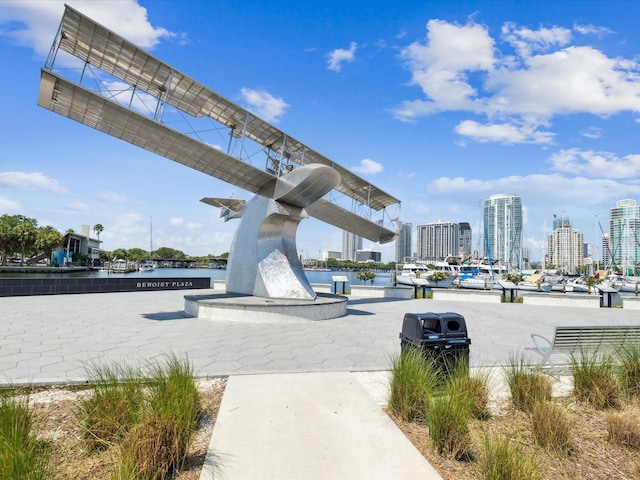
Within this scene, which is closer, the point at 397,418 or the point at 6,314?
the point at 397,418

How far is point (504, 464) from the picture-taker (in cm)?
330

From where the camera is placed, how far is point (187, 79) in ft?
42.0

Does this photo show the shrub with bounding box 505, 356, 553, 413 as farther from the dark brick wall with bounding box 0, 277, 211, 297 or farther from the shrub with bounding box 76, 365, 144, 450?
the dark brick wall with bounding box 0, 277, 211, 297

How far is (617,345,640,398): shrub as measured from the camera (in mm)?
5770

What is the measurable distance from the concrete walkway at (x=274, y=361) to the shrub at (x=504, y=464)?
535 millimetres

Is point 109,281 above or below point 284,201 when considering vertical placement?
below

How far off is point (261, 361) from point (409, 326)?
3249 millimetres

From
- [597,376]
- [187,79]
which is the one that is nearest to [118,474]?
[597,376]

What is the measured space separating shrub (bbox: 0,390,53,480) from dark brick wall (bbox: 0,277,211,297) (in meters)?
19.4

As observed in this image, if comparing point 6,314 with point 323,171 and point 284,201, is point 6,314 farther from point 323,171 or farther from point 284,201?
point 323,171

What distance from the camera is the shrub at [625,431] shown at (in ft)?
14.6

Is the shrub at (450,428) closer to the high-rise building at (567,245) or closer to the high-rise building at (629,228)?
the high-rise building at (629,228)

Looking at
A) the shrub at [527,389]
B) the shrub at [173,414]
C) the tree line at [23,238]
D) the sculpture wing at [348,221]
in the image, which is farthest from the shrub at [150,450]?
the tree line at [23,238]

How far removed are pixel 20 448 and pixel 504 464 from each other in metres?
4.30
